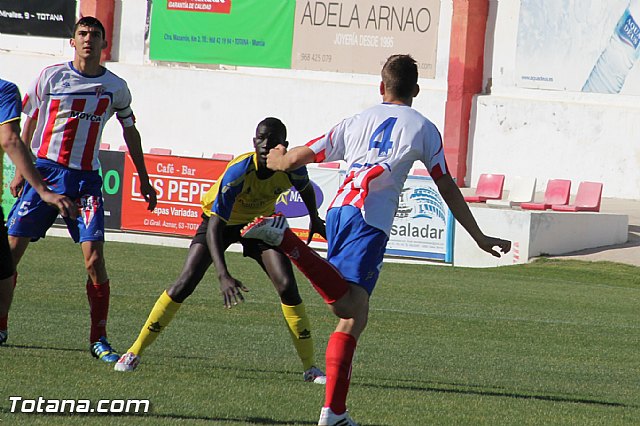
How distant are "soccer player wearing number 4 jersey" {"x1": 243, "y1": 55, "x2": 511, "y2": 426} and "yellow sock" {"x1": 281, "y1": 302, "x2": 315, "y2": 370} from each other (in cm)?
161

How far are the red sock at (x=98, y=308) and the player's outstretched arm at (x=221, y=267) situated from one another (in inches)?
55.2

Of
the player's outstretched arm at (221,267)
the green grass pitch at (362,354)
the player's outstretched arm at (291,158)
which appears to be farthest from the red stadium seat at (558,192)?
the player's outstretched arm at (291,158)

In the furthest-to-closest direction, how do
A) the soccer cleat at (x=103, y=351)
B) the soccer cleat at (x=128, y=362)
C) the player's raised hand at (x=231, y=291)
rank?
the soccer cleat at (x=103, y=351) → the soccer cleat at (x=128, y=362) → the player's raised hand at (x=231, y=291)

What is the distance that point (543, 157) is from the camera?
31.9 metres

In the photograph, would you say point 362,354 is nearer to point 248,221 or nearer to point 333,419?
point 248,221

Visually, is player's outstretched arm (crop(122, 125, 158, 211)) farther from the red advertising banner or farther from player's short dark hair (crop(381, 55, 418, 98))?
the red advertising banner

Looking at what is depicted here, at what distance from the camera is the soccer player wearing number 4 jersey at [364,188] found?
612 centimetres

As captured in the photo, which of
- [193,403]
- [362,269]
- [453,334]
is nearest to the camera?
[362,269]

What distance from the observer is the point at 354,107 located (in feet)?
112

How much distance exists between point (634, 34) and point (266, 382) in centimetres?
2454

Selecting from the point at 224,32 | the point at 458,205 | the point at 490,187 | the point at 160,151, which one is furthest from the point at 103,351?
the point at 224,32

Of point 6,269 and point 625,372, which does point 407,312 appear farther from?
point 6,269

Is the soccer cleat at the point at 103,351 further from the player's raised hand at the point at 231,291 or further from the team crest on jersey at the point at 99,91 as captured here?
the player's raised hand at the point at 231,291

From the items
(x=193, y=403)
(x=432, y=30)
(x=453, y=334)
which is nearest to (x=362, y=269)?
(x=193, y=403)
